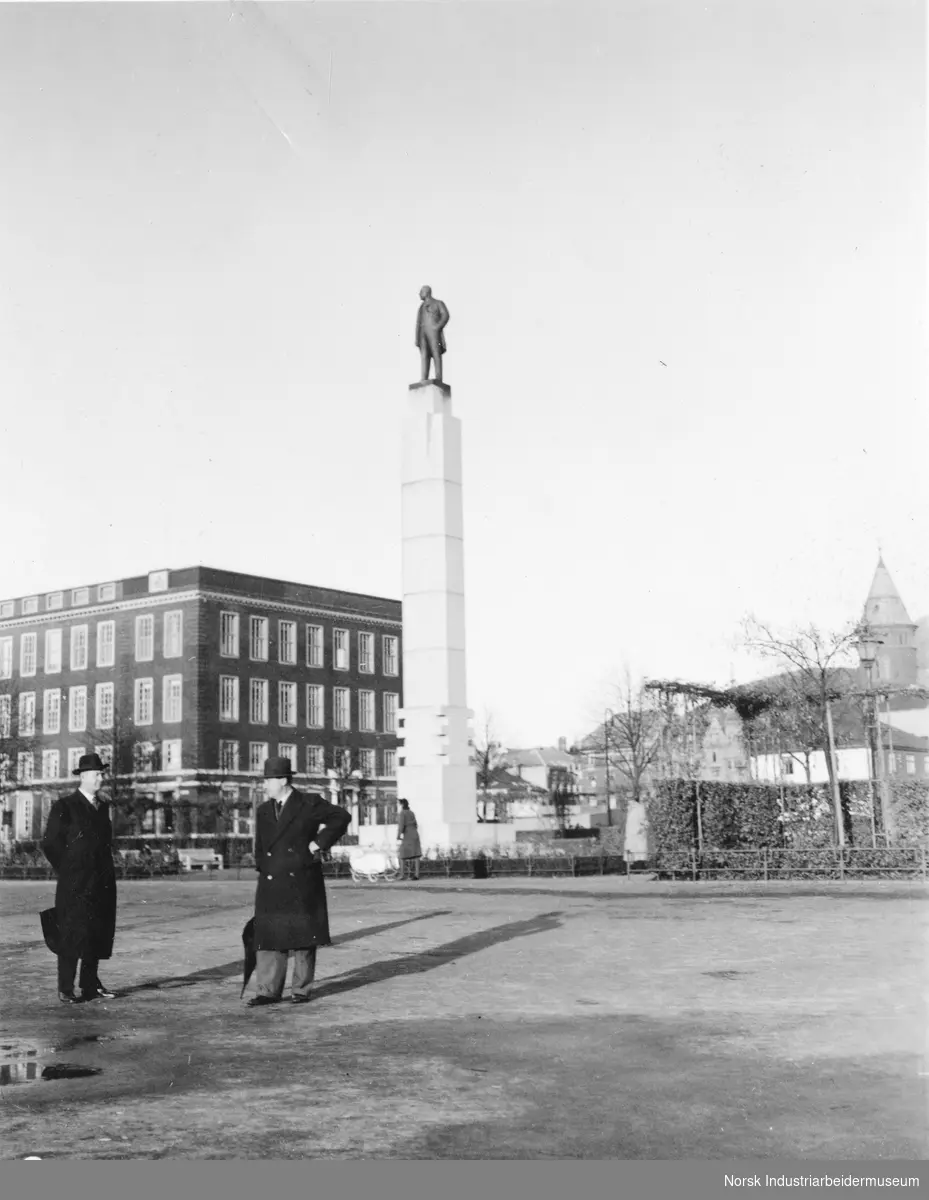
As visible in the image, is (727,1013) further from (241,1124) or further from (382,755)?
(382,755)

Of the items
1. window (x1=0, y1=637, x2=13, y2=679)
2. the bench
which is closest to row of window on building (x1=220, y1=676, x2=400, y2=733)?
window (x1=0, y1=637, x2=13, y2=679)

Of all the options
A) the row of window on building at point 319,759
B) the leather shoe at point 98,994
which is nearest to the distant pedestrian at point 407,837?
the leather shoe at point 98,994

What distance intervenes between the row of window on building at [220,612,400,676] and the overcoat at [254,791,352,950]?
63.5 metres

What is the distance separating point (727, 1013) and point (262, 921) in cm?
294

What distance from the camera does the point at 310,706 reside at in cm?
7706

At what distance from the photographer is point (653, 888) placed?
2089 centimetres

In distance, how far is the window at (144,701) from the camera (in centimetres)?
7150

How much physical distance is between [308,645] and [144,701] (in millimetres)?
9709

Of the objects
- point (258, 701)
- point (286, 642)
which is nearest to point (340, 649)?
point (286, 642)

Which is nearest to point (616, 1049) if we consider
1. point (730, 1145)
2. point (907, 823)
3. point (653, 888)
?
point (730, 1145)

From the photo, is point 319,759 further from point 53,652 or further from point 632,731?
point 632,731

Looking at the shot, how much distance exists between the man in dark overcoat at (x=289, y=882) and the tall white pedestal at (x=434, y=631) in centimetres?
1928

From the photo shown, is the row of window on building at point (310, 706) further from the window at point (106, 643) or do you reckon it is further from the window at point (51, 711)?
the window at point (51, 711)

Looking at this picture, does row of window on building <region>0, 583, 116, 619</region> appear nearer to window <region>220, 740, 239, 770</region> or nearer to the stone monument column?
window <region>220, 740, 239, 770</region>
